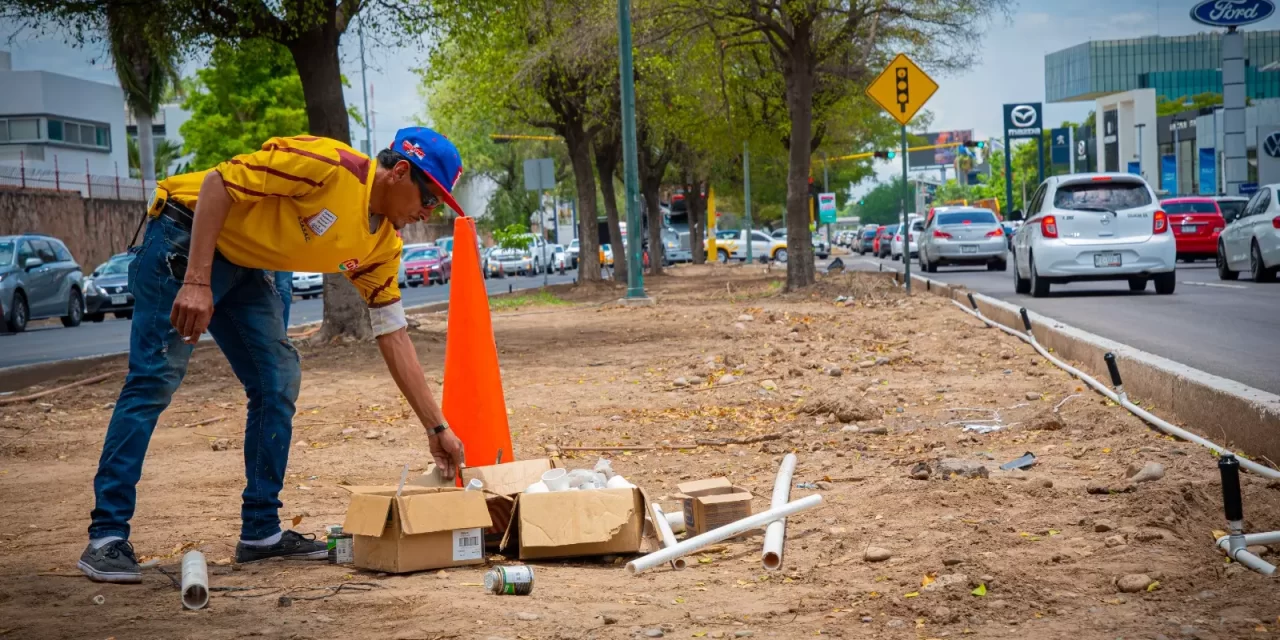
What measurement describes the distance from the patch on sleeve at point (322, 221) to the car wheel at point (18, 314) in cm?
2238

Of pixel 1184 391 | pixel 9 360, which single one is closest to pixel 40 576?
pixel 1184 391

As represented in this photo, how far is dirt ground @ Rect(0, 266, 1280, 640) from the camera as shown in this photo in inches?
146

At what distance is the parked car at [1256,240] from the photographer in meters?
20.1

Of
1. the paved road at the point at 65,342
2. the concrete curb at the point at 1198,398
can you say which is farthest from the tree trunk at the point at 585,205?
the concrete curb at the point at 1198,398

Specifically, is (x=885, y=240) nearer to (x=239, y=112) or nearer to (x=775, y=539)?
(x=239, y=112)

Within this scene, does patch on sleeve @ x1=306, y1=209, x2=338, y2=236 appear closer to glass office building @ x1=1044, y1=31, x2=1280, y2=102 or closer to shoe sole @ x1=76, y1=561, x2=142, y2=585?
shoe sole @ x1=76, y1=561, x2=142, y2=585

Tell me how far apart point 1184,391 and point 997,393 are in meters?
1.91

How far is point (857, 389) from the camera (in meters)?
9.20

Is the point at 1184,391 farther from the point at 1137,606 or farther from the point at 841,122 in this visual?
the point at 841,122

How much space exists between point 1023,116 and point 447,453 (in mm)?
86022

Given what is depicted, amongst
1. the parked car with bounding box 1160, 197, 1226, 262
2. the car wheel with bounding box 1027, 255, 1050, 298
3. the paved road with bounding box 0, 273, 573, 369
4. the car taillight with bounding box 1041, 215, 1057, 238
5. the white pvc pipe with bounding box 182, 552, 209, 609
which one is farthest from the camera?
the parked car with bounding box 1160, 197, 1226, 262

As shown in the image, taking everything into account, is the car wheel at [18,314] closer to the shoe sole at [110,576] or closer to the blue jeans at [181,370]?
the blue jeans at [181,370]

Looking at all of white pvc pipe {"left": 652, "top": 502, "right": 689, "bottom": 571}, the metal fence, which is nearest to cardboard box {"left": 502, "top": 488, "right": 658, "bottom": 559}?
white pvc pipe {"left": 652, "top": 502, "right": 689, "bottom": 571}

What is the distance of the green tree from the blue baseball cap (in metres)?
54.8
